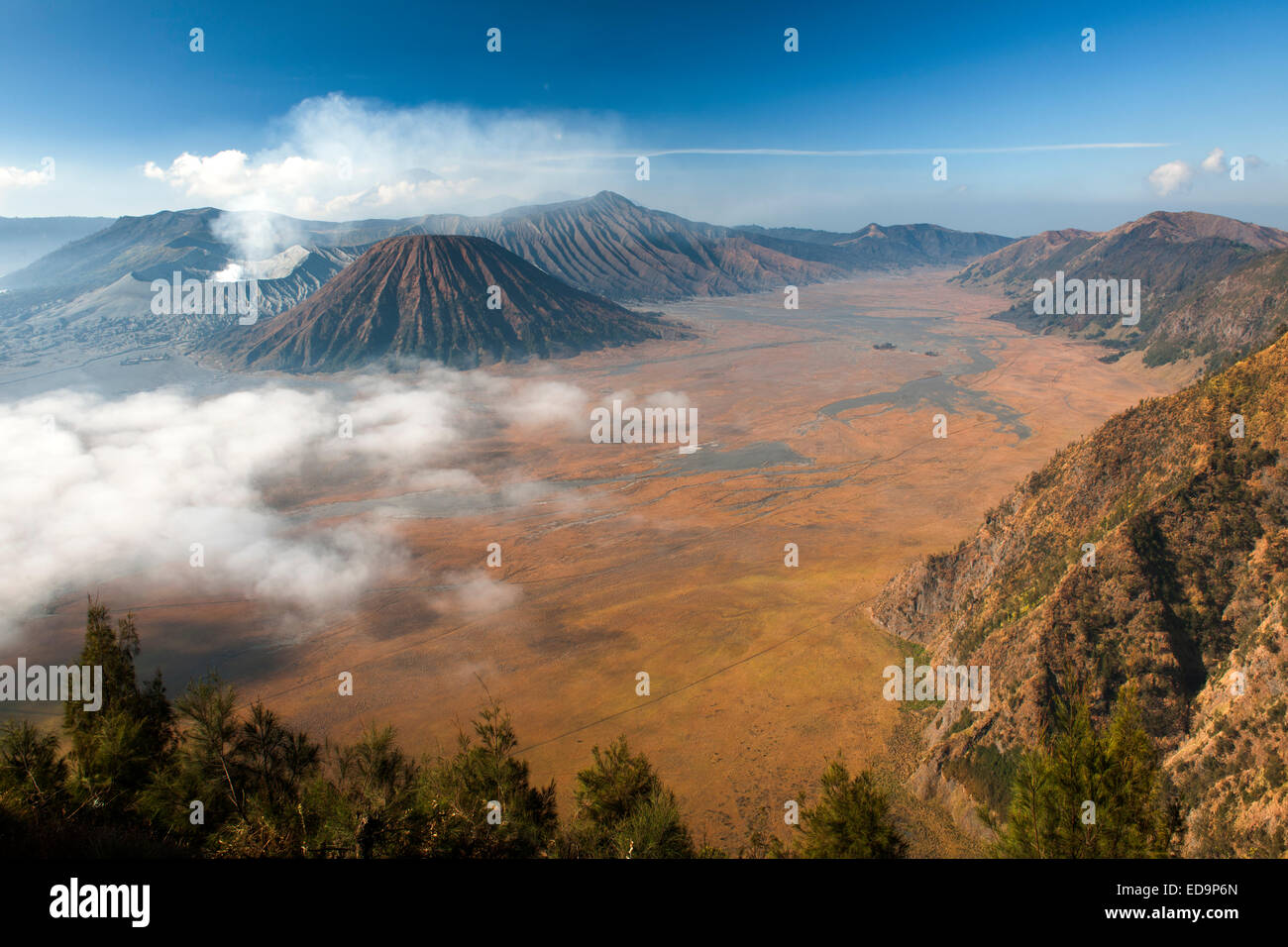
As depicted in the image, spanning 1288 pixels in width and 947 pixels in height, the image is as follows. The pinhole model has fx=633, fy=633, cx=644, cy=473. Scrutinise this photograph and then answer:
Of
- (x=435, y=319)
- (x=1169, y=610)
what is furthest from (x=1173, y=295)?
(x=435, y=319)

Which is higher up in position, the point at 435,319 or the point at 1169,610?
the point at 435,319

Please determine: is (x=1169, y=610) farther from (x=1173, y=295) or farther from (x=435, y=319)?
(x=1173, y=295)

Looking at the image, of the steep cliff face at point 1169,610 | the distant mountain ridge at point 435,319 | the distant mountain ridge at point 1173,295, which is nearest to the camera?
the steep cliff face at point 1169,610

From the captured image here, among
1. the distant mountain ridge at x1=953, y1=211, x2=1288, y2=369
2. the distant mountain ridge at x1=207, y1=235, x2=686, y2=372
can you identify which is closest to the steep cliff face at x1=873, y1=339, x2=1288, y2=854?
the distant mountain ridge at x1=953, y1=211, x2=1288, y2=369

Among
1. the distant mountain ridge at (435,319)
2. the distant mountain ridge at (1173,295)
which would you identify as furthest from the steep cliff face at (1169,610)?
the distant mountain ridge at (435,319)

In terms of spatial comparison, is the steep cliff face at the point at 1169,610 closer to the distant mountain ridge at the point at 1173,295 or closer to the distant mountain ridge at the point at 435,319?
the distant mountain ridge at the point at 1173,295
